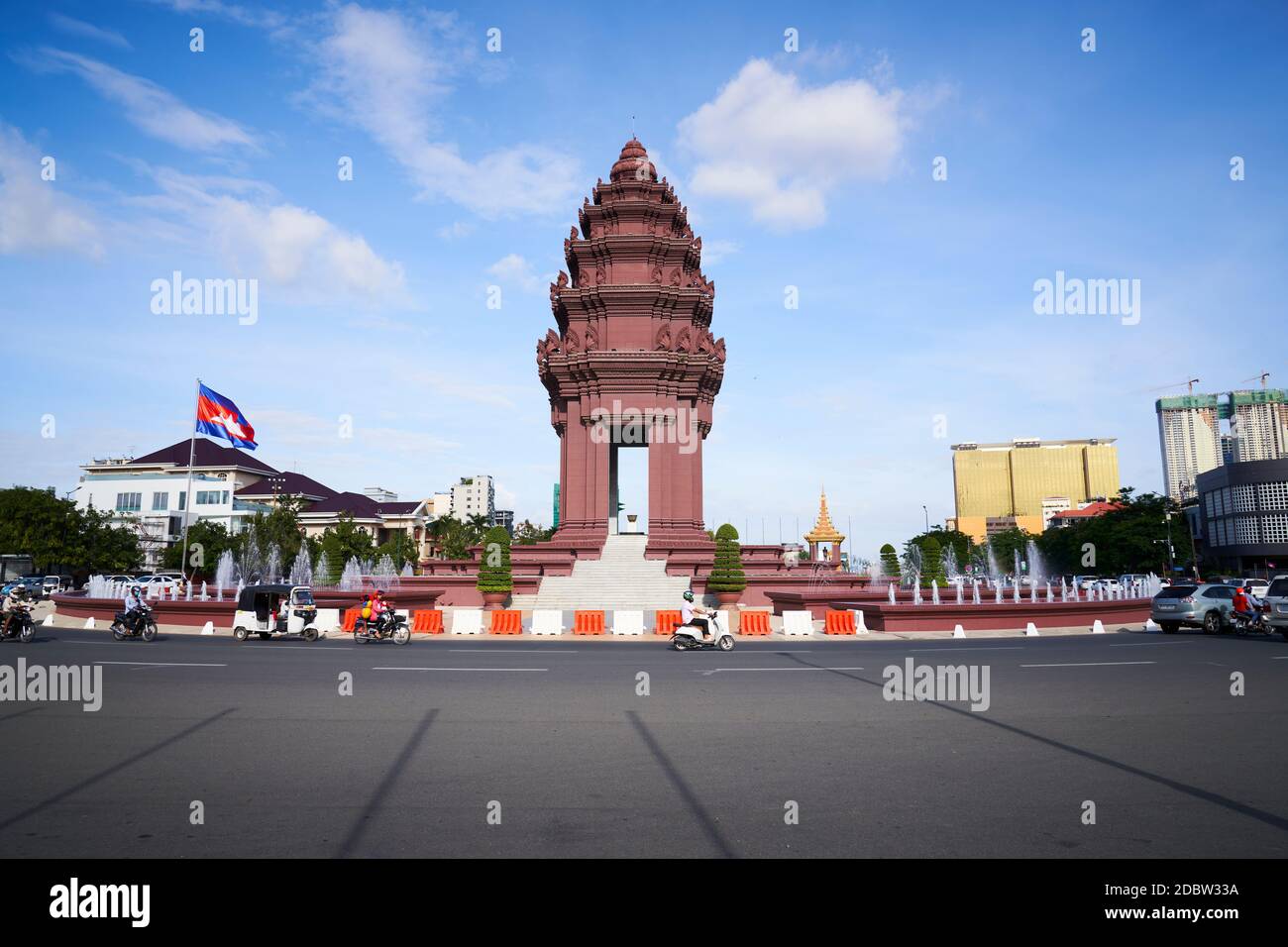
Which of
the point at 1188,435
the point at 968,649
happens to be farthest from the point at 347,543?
the point at 1188,435

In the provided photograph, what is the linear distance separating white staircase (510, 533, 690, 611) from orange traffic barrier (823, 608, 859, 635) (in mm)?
7602

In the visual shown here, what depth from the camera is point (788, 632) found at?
2419cm

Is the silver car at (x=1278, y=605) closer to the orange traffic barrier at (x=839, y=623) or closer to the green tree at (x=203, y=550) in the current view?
the orange traffic barrier at (x=839, y=623)

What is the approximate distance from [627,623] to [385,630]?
7299mm

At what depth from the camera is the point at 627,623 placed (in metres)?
24.9

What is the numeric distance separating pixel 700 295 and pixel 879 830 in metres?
34.4

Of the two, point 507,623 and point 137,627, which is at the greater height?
point 137,627

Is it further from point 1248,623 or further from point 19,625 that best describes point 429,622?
point 1248,623

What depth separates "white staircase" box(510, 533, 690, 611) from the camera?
3133 centimetres

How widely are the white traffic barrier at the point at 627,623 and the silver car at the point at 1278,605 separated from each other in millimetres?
17140

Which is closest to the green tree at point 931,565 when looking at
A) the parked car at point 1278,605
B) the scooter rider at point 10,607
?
the parked car at point 1278,605

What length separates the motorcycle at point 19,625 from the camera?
20.3 m
